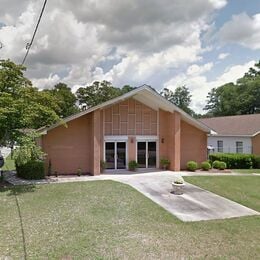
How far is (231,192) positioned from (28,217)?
9.63m

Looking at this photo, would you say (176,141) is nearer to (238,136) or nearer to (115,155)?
(115,155)

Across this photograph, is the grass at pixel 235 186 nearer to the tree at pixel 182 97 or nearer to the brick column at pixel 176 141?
the brick column at pixel 176 141

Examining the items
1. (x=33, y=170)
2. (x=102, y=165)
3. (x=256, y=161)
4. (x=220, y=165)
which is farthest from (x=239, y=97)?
(x=33, y=170)

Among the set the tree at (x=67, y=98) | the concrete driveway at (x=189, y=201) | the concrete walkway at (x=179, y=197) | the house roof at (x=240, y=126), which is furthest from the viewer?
the tree at (x=67, y=98)

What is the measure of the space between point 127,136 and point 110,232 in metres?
13.5

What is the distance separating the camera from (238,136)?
30.7 m

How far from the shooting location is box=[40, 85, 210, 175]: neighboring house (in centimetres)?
2056

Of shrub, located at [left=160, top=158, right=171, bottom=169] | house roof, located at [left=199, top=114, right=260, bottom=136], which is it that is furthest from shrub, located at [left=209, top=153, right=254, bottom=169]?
shrub, located at [left=160, top=158, right=171, bottom=169]

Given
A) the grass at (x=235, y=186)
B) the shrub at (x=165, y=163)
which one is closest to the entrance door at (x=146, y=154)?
the shrub at (x=165, y=163)

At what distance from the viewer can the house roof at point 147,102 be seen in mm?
19969

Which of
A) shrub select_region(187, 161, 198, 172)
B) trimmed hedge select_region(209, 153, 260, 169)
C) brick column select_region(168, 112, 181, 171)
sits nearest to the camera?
brick column select_region(168, 112, 181, 171)

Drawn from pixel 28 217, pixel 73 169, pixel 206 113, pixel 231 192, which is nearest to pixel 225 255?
pixel 28 217

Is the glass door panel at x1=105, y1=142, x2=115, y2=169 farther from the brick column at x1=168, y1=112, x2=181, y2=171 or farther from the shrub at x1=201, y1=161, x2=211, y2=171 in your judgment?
the shrub at x1=201, y1=161, x2=211, y2=171

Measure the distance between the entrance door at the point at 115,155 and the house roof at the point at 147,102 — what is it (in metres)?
3.02
